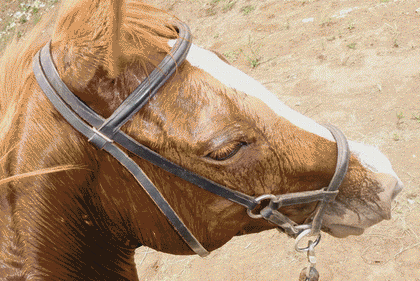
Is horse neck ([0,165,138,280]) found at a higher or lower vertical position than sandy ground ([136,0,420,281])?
higher

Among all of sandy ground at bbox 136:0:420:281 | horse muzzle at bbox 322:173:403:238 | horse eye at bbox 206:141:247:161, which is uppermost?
horse eye at bbox 206:141:247:161

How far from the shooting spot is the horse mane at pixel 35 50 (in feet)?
3.82

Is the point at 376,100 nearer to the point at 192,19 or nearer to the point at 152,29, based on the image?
the point at 152,29

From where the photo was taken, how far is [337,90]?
→ 4.47 metres

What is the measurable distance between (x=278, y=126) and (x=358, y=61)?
3.95 meters

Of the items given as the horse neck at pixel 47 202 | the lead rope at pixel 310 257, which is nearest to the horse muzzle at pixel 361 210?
the lead rope at pixel 310 257

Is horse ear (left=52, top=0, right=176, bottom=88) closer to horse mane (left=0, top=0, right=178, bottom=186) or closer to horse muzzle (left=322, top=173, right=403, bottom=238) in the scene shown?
horse mane (left=0, top=0, right=178, bottom=186)

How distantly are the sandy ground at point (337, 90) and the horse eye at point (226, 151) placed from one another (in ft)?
7.04

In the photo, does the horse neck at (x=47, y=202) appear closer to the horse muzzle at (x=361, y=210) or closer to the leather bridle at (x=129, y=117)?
the leather bridle at (x=129, y=117)

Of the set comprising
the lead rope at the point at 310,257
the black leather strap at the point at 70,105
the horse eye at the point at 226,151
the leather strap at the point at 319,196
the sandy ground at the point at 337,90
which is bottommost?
the sandy ground at the point at 337,90

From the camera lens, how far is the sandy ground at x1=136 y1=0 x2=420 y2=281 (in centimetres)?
297

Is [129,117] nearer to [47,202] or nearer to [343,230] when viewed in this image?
[47,202]

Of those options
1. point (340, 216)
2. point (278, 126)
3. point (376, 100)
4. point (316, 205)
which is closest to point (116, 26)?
point (278, 126)

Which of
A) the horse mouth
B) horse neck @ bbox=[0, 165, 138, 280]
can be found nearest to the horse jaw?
the horse mouth
